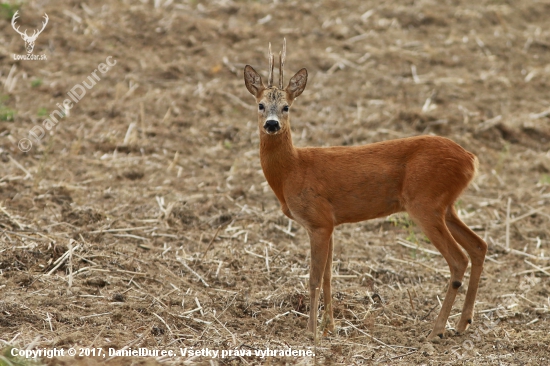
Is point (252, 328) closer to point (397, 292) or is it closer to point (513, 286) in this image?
point (397, 292)

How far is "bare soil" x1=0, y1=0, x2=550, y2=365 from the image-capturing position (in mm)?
6688

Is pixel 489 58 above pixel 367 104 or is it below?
above

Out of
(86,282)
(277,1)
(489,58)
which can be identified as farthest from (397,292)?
(277,1)

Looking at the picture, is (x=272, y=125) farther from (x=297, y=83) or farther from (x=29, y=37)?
(x=29, y=37)

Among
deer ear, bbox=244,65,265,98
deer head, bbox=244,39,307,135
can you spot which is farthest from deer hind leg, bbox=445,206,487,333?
deer ear, bbox=244,65,265,98

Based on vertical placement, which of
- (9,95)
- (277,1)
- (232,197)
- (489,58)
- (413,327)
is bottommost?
(413,327)

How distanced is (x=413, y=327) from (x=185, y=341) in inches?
88.8

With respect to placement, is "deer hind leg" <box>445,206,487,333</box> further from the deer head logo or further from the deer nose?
the deer head logo

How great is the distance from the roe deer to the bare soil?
637 millimetres

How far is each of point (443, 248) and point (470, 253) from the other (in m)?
0.53

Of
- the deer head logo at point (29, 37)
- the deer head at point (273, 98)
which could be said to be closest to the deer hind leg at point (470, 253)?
the deer head at point (273, 98)

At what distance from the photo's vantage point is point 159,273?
7.64 meters

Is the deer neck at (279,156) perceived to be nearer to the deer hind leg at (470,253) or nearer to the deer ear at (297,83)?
the deer ear at (297,83)

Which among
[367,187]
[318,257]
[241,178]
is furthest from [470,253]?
[241,178]
